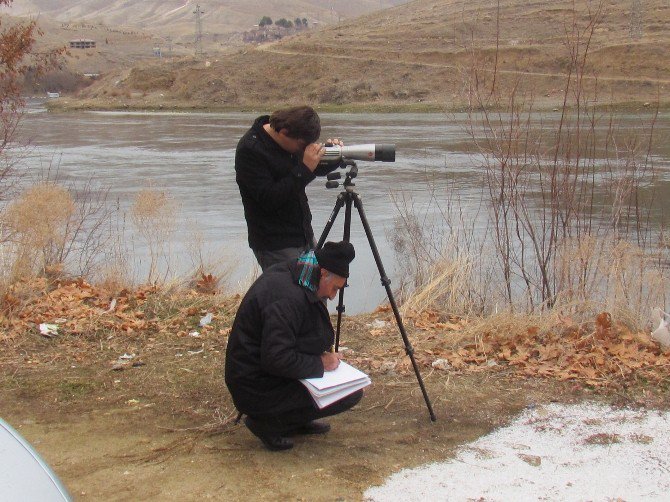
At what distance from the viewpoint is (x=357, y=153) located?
5.10 m

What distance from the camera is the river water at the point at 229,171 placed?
35.3 feet

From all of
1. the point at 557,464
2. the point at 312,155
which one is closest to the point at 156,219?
the point at 312,155

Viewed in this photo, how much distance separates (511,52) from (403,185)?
118 feet

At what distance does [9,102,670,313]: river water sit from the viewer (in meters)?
10.8

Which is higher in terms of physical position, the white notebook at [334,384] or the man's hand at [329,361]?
the man's hand at [329,361]

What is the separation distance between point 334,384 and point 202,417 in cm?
113

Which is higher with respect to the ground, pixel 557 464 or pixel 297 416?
pixel 297 416

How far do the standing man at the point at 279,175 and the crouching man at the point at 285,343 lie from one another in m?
0.67

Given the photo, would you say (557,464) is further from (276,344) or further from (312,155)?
(312,155)

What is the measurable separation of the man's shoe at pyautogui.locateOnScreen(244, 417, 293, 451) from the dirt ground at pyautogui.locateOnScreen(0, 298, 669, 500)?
5cm

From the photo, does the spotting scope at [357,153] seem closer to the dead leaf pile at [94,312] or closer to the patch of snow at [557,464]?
the patch of snow at [557,464]

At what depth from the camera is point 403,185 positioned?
15.7 m

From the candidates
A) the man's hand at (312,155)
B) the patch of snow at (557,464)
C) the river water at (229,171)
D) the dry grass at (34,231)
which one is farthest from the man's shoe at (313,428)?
the dry grass at (34,231)

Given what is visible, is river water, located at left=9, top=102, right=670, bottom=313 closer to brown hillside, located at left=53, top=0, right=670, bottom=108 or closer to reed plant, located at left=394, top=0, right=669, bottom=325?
reed plant, located at left=394, top=0, right=669, bottom=325
